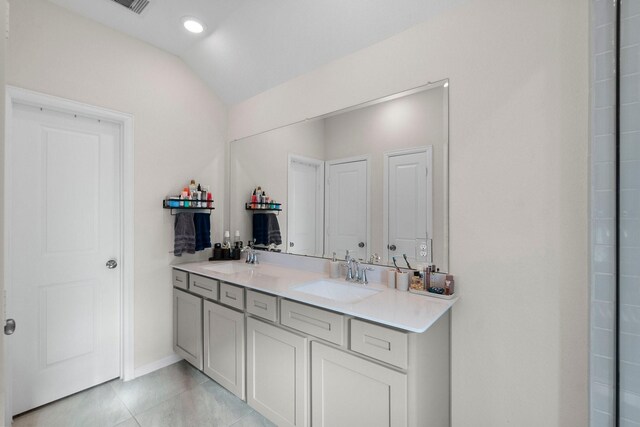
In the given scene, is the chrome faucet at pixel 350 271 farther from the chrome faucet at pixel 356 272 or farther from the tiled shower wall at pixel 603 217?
the tiled shower wall at pixel 603 217

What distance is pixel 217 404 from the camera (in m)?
1.98

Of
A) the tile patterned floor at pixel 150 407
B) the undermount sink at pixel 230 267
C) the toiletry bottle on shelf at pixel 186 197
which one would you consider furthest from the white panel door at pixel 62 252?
the undermount sink at pixel 230 267

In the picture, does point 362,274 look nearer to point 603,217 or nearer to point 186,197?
point 603,217

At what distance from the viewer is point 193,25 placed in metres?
2.14

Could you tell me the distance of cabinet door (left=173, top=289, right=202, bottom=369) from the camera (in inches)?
87.2

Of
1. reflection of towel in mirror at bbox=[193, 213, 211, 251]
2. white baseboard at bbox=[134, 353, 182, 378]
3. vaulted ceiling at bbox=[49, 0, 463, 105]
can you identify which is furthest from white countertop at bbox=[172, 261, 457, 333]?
vaulted ceiling at bbox=[49, 0, 463, 105]

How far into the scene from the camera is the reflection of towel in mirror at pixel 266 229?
248 cm

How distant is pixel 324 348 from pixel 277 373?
1.35ft

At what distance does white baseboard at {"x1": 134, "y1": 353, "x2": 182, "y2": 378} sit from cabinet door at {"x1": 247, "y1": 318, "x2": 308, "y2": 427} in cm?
107

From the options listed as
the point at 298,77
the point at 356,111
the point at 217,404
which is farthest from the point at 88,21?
the point at 217,404

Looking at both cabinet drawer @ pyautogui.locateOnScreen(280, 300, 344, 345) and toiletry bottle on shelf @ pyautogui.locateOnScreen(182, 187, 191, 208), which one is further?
toiletry bottle on shelf @ pyautogui.locateOnScreen(182, 187, 191, 208)

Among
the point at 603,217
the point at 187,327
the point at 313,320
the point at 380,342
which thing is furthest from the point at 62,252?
the point at 603,217

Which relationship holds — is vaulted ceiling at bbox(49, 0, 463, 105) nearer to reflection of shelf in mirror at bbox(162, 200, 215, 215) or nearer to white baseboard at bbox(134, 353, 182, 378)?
reflection of shelf in mirror at bbox(162, 200, 215, 215)

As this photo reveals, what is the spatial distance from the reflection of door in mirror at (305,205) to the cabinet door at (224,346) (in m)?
0.69
